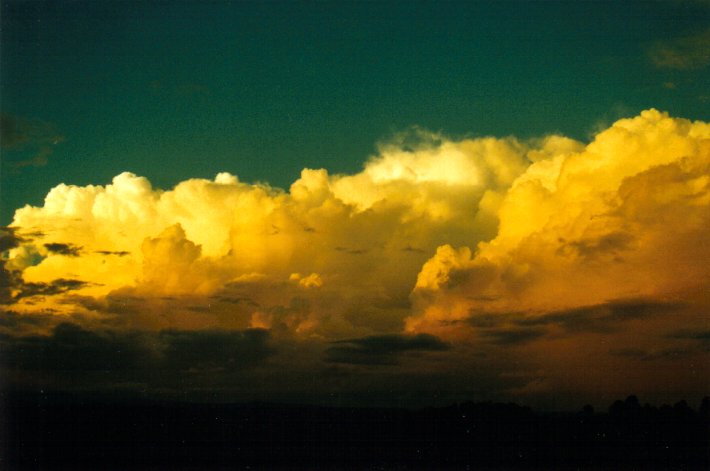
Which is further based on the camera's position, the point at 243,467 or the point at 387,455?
the point at 387,455

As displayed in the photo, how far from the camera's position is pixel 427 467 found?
320ft

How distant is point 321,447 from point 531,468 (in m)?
33.3

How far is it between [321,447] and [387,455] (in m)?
11.7

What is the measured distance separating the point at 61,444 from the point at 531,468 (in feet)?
237

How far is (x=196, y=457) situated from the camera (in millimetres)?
107312

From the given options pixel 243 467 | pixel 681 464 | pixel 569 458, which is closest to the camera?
pixel 243 467

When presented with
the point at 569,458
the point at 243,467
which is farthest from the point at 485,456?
the point at 243,467

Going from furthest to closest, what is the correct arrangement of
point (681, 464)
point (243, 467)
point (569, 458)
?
point (569, 458) < point (681, 464) < point (243, 467)

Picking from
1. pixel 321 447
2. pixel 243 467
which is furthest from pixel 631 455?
pixel 243 467

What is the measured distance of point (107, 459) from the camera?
347 feet

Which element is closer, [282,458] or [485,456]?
[282,458]

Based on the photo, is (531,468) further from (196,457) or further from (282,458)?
(196,457)

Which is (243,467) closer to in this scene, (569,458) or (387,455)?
(387,455)

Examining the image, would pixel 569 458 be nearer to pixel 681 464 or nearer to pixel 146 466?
pixel 681 464
